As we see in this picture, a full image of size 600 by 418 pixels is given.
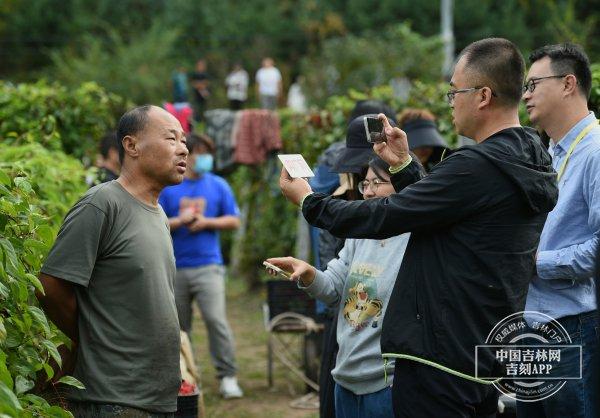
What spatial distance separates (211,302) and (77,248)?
14.8ft

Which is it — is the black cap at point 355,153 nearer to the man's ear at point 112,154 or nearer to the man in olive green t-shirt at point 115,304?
→ the man in olive green t-shirt at point 115,304

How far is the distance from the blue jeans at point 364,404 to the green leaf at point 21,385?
1495 millimetres

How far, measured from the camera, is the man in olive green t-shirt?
4270mm

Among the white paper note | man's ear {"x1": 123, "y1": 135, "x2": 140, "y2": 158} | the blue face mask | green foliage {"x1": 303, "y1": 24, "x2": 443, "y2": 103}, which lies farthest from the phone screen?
green foliage {"x1": 303, "y1": 24, "x2": 443, "y2": 103}

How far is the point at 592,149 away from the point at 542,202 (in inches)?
38.4

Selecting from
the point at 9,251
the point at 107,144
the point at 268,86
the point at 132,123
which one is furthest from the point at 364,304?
the point at 268,86

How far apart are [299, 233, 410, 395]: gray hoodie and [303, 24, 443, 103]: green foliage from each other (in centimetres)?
2226

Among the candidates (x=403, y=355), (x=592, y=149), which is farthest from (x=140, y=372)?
(x=592, y=149)

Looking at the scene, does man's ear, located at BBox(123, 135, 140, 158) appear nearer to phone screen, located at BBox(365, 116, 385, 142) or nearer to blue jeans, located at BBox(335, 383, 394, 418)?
phone screen, located at BBox(365, 116, 385, 142)

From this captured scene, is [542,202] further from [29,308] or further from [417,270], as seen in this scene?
[29,308]

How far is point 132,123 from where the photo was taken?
468 cm

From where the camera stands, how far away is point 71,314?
4.32 metres

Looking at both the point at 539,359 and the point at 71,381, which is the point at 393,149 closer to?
the point at 539,359

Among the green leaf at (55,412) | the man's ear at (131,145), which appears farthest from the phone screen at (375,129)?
the green leaf at (55,412)
